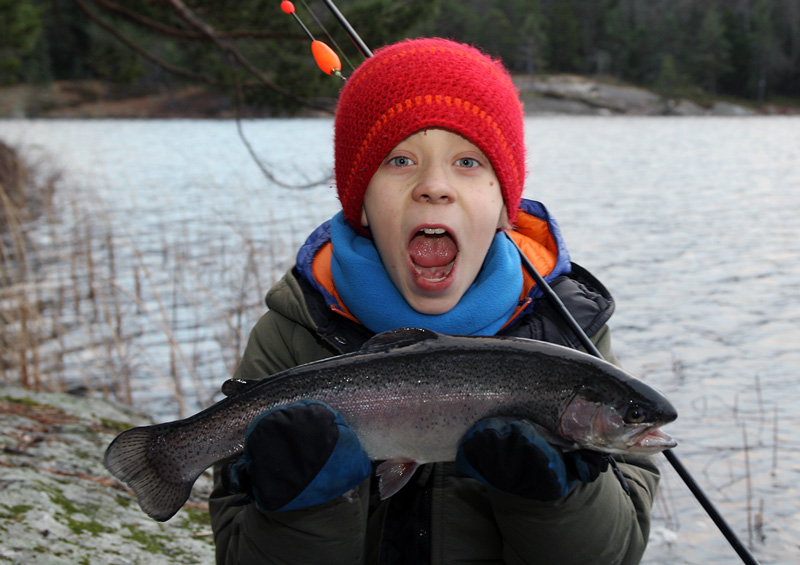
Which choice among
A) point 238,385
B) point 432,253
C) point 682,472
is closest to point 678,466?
point 682,472

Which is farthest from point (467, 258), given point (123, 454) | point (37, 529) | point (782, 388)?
point (782, 388)

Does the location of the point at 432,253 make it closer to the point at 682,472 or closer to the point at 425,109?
the point at 425,109

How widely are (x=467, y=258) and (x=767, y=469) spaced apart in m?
4.82

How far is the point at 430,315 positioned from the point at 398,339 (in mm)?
358

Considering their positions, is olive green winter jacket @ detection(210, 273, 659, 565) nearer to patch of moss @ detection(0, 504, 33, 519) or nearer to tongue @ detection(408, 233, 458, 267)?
tongue @ detection(408, 233, 458, 267)

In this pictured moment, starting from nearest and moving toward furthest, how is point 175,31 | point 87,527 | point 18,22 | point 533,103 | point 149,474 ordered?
point 149,474 → point 87,527 → point 175,31 → point 18,22 → point 533,103

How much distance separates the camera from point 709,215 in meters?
17.9

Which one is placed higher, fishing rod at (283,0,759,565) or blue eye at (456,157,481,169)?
blue eye at (456,157,481,169)

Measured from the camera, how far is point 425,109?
2.21 meters

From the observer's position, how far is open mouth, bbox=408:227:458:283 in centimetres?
228

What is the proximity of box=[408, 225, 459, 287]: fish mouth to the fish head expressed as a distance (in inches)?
25.0

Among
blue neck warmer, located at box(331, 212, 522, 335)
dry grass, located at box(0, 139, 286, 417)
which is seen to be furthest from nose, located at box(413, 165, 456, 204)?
dry grass, located at box(0, 139, 286, 417)

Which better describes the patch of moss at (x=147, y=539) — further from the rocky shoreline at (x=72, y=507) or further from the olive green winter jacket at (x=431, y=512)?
the olive green winter jacket at (x=431, y=512)

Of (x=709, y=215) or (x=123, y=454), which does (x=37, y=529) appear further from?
(x=709, y=215)
